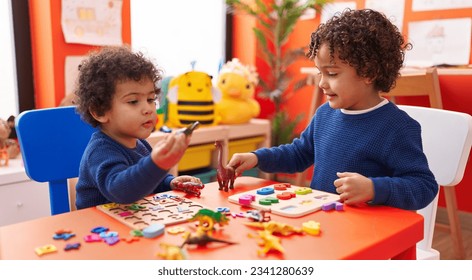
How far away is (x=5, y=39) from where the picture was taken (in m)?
2.09

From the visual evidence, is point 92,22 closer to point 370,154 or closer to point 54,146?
point 54,146

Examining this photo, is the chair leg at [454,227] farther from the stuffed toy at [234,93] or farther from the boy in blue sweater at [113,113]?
the boy in blue sweater at [113,113]

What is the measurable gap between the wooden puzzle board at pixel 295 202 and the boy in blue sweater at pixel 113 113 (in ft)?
0.55

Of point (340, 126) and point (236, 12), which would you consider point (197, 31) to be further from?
point (340, 126)

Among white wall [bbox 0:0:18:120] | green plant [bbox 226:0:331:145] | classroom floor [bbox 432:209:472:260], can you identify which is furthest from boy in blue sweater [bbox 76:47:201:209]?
green plant [bbox 226:0:331:145]

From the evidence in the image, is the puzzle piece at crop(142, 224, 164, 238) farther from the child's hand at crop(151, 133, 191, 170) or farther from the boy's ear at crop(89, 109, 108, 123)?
the boy's ear at crop(89, 109, 108, 123)

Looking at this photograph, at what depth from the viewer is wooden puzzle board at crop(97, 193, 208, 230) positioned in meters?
0.73

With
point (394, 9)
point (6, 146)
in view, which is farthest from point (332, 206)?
point (394, 9)

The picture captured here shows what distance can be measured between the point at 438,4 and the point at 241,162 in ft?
6.34

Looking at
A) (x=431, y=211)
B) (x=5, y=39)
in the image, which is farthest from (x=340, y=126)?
(x=5, y=39)

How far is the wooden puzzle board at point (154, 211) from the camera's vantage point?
727mm

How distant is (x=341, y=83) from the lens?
3.41 ft

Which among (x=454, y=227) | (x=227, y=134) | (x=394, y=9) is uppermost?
(x=394, y=9)
